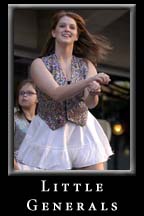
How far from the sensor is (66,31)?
7.70 feet

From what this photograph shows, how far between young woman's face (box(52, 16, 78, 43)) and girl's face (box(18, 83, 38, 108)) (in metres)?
0.25

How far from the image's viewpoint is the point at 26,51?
2.38m

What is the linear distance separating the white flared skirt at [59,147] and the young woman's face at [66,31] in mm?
358

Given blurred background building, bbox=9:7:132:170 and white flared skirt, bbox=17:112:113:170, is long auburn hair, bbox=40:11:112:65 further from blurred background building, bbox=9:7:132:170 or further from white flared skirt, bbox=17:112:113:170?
white flared skirt, bbox=17:112:113:170

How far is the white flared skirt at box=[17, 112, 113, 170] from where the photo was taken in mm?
2352

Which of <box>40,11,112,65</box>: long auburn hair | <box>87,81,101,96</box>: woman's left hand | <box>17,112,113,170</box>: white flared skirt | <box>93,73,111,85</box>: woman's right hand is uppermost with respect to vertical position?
<box>40,11,112,65</box>: long auburn hair

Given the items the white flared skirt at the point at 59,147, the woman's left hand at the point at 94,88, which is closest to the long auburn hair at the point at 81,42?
the woman's left hand at the point at 94,88

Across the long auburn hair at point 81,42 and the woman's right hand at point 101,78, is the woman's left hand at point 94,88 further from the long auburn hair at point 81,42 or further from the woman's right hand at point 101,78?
the long auburn hair at point 81,42

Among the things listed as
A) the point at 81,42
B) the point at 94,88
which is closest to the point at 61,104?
the point at 94,88

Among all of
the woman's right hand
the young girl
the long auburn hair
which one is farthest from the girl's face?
the woman's right hand

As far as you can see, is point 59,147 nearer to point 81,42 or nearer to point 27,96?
point 27,96

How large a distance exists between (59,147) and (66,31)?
51 centimetres

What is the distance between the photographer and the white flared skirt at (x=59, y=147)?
7.72ft
